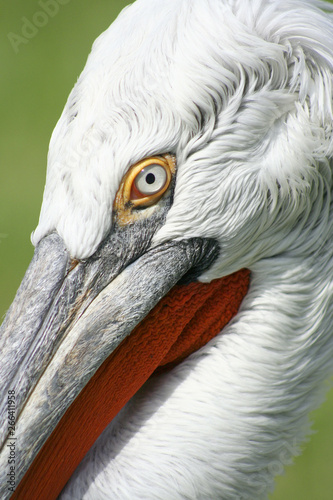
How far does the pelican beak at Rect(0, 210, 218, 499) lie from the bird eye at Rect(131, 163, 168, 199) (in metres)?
0.08

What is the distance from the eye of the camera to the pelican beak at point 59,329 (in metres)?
1.62

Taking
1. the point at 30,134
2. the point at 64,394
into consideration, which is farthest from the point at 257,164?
the point at 30,134

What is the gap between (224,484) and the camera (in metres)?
1.88

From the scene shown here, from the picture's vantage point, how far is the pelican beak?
162cm

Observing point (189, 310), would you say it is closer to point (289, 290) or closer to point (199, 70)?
point (289, 290)

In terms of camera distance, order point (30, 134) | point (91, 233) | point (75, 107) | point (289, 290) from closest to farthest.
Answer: point (91, 233)
point (75, 107)
point (289, 290)
point (30, 134)

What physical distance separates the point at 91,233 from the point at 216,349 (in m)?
0.56

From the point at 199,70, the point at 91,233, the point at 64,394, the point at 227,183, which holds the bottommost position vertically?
the point at 64,394
